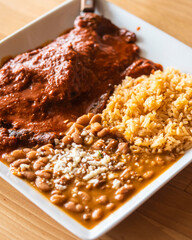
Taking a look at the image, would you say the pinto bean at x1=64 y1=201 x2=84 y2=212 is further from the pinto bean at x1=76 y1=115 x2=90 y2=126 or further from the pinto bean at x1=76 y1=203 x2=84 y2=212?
the pinto bean at x1=76 y1=115 x2=90 y2=126

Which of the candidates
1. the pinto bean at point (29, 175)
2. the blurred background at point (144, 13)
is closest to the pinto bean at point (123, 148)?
the pinto bean at point (29, 175)

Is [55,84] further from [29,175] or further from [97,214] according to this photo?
[97,214]

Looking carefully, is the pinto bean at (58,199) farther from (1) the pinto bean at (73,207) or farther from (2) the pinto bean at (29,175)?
(2) the pinto bean at (29,175)

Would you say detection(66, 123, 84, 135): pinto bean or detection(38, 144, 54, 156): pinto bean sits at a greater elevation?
detection(66, 123, 84, 135): pinto bean

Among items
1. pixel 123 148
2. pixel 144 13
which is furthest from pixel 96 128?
pixel 144 13

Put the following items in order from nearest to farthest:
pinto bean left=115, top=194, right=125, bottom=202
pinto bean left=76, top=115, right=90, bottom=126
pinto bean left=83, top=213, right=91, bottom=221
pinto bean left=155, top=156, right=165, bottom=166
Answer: pinto bean left=83, top=213, right=91, bottom=221
pinto bean left=115, top=194, right=125, bottom=202
pinto bean left=155, top=156, right=165, bottom=166
pinto bean left=76, top=115, right=90, bottom=126

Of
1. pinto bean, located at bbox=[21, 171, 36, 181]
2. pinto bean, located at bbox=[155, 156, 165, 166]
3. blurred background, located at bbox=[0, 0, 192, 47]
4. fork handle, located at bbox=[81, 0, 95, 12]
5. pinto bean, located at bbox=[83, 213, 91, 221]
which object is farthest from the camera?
blurred background, located at bbox=[0, 0, 192, 47]

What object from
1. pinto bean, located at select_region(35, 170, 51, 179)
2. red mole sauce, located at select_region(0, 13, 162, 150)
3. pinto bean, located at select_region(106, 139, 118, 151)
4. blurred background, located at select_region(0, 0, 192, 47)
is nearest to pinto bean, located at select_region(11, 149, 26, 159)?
red mole sauce, located at select_region(0, 13, 162, 150)
